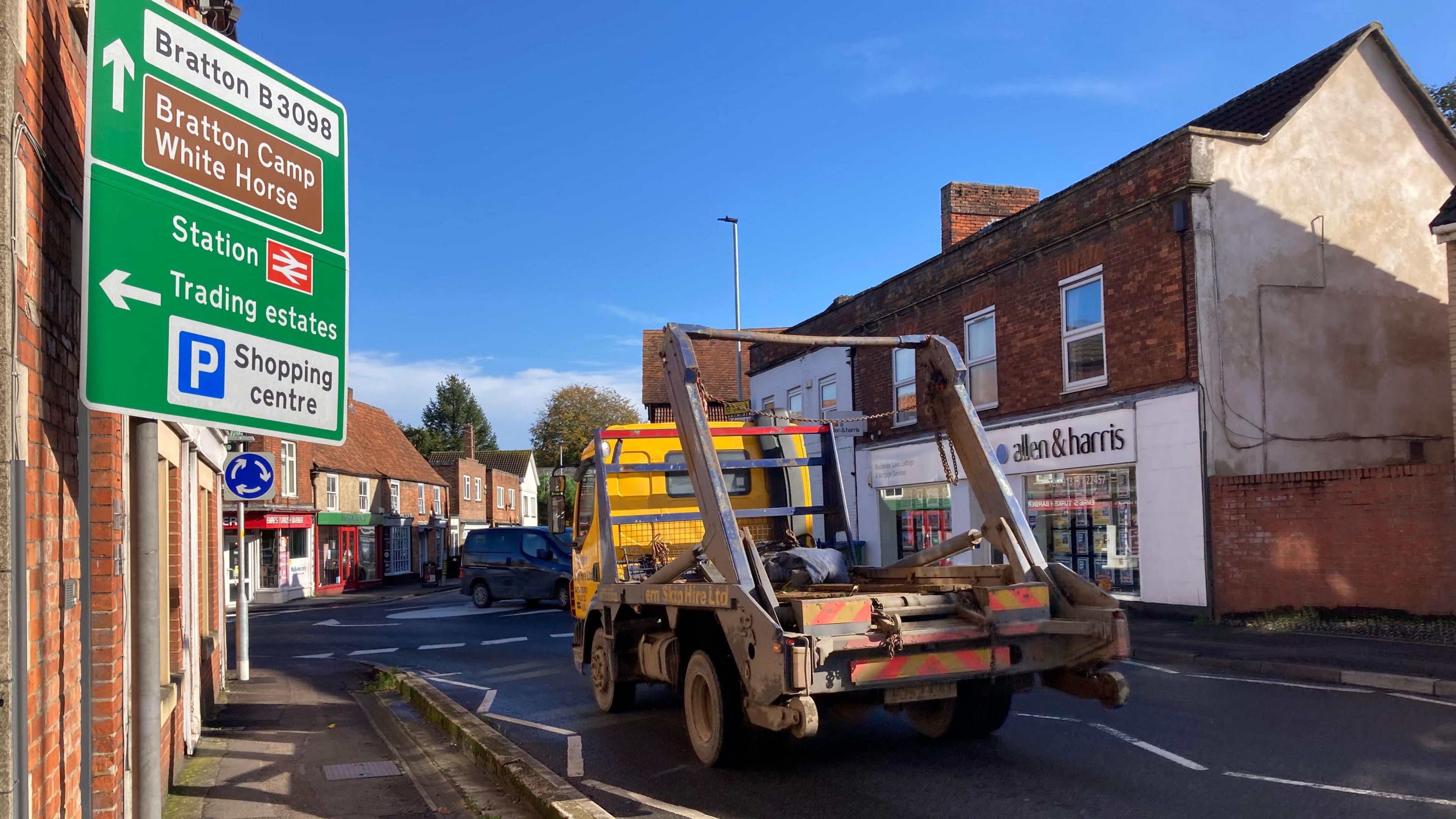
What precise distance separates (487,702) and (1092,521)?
11.1 m

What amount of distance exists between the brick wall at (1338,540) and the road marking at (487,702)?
1001cm

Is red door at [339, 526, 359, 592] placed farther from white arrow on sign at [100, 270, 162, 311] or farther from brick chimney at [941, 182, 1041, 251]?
white arrow on sign at [100, 270, 162, 311]

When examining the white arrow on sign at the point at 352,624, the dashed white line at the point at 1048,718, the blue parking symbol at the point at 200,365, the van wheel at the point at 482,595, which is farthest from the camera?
the van wheel at the point at 482,595

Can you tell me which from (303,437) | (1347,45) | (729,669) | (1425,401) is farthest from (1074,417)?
(303,437)

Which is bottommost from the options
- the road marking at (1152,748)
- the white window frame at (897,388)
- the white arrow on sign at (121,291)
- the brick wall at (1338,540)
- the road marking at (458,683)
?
the road marking at (458,683)

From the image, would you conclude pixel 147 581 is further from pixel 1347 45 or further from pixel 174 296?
pixel 1347 45

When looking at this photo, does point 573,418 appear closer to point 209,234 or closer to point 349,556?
point 349,556

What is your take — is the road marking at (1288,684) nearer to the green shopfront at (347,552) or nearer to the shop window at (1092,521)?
the shop window at (1092,521)

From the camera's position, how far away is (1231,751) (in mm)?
7520

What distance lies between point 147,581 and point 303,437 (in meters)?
0.86

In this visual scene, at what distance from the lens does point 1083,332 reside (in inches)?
729

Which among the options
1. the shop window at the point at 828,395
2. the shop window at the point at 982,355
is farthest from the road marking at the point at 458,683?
the shop window at the point at 828,395

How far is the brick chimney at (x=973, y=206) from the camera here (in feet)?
86.2

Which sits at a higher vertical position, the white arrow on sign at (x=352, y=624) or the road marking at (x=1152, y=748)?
the road marking at (x=1152, y=748)
